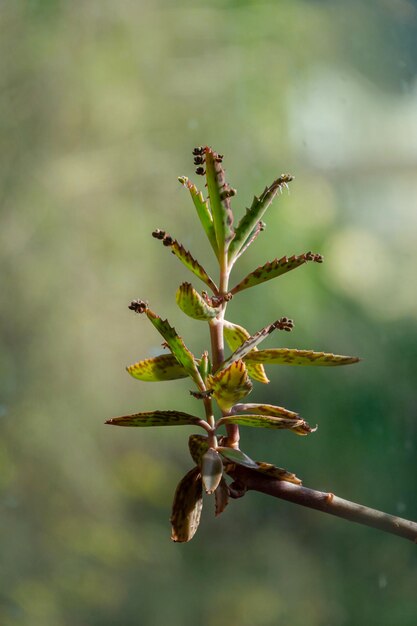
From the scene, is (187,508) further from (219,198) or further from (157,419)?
(219,198)

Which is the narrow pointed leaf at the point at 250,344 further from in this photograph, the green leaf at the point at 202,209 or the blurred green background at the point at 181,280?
the blurred green background at the point at 181,280

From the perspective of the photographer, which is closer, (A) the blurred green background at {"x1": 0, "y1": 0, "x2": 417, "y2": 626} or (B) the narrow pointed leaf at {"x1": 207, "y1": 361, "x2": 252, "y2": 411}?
(B) the narrow pointed leaf at {"x1": 207, "y1": 361, "x2": 252, "y2": 411}

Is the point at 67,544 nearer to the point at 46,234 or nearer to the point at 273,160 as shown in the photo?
the point at 46,234

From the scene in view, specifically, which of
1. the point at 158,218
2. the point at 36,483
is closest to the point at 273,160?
the point at 158,218

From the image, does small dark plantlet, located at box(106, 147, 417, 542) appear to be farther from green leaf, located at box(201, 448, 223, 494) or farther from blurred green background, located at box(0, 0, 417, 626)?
blurred green background, located at box(0, 0, 417, 626)

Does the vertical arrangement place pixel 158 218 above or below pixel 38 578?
above

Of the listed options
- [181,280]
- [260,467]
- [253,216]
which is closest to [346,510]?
[260,467]

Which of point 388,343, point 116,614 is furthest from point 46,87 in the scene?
point 116,614

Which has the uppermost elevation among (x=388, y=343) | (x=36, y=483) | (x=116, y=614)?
(x=388, y=343)

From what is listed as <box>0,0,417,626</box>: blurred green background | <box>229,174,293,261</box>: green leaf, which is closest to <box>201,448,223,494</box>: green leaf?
<box>229,174,293,261</box>: green leaf
